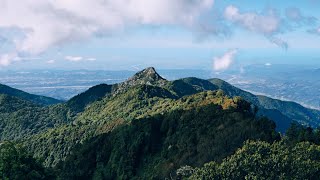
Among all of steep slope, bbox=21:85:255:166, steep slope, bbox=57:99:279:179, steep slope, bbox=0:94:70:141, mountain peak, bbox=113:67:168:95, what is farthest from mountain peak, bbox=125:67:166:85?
steep slope, bbox=57:99:279:179

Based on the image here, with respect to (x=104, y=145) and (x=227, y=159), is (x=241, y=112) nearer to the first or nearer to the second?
(x=227, y=159)

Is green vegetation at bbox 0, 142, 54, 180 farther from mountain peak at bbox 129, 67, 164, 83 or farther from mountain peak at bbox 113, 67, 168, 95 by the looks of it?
mountain peak at bbox 129, 67, 164, 83

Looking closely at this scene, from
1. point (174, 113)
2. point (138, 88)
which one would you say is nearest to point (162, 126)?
point (174, 113)

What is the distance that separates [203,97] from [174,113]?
414 inches

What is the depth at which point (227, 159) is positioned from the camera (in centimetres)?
3450

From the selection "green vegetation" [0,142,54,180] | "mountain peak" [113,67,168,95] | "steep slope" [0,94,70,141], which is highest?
"mountain peak" [113,67,168,95]

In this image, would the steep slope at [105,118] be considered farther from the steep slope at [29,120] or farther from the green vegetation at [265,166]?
the green vegetation at [265,166]

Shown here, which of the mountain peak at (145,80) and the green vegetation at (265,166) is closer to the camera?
the green vegetation at (265,166)

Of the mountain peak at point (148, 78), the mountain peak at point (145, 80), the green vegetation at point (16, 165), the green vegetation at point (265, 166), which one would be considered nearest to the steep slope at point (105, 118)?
the mountain peak at point (145, 80)

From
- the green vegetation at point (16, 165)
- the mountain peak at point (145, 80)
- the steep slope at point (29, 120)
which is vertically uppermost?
the mountain peak at point (145, 80)

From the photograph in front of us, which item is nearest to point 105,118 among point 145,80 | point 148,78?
point 145,80

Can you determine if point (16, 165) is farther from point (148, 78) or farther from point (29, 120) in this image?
point (29, 120)

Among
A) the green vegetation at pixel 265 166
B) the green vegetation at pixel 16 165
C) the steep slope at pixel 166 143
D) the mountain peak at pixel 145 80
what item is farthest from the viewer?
the mountain peak at pixel 145 80

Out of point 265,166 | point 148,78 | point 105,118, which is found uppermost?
point 148,78
